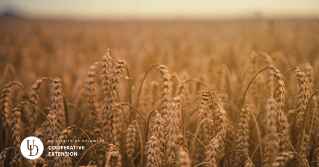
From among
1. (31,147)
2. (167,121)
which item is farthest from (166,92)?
(31,147)

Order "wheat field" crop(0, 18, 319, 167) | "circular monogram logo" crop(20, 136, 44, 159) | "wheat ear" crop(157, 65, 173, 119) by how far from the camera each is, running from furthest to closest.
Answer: "circular monogram logo" crop(20, 136, 44, 159) → "wheat ear" crop(157, 65, 173, 119) → "wheat field" crop(0, 18, 319, 167)

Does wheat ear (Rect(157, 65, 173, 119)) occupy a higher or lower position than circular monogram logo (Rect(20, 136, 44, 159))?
higher

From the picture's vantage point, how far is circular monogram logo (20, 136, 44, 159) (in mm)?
1476

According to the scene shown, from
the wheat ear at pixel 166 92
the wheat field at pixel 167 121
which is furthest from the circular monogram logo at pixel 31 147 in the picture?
the wheat ear at pixel 166 92

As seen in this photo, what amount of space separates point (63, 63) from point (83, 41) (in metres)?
4.36

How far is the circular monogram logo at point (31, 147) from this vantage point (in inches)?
58.1

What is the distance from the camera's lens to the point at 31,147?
1.52 meters

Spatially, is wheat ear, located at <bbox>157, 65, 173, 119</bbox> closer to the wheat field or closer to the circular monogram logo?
the wheat field

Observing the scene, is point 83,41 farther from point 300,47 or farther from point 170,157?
point 170,157

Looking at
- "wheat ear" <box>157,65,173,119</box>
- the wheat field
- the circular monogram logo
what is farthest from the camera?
the circular monogram logo

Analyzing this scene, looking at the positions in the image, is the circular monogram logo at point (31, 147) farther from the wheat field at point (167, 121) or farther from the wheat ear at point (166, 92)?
the wheat ear at point (166, 92)

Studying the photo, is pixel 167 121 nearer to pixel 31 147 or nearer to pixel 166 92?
pixel 166 92

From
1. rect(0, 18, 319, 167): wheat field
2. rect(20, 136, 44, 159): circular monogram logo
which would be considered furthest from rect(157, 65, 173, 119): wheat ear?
rect(20, 136, 44, 159): circular monogram logo

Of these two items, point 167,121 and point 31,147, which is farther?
point 31,147
